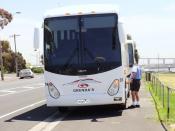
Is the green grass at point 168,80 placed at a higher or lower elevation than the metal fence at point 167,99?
lower

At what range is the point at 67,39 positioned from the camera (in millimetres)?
17516

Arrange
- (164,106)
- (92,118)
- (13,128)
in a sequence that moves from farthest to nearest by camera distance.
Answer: (164,106) < (92,118) < (13,128)

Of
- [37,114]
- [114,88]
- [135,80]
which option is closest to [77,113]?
[37,114]

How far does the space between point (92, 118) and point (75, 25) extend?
2917 mm

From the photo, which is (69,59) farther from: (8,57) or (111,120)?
(8,57)

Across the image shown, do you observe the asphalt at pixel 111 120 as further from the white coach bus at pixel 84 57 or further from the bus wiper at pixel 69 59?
the bus wiper at pixel 69 59

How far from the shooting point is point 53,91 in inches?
684

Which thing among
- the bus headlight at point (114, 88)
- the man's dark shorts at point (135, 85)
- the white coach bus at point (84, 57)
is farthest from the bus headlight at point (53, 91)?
the man's dark shorts at point (135, 85)

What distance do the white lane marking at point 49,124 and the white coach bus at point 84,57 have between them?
519 millimetres

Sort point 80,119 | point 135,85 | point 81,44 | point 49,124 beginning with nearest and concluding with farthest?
point 49,124, point 80,119, point 81,44, point 135,85

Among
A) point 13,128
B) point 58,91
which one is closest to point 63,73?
point 58,91

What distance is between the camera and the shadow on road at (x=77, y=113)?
17.5 m

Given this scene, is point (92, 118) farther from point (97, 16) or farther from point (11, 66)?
point (11, 66)

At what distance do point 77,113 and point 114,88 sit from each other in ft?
7.47
